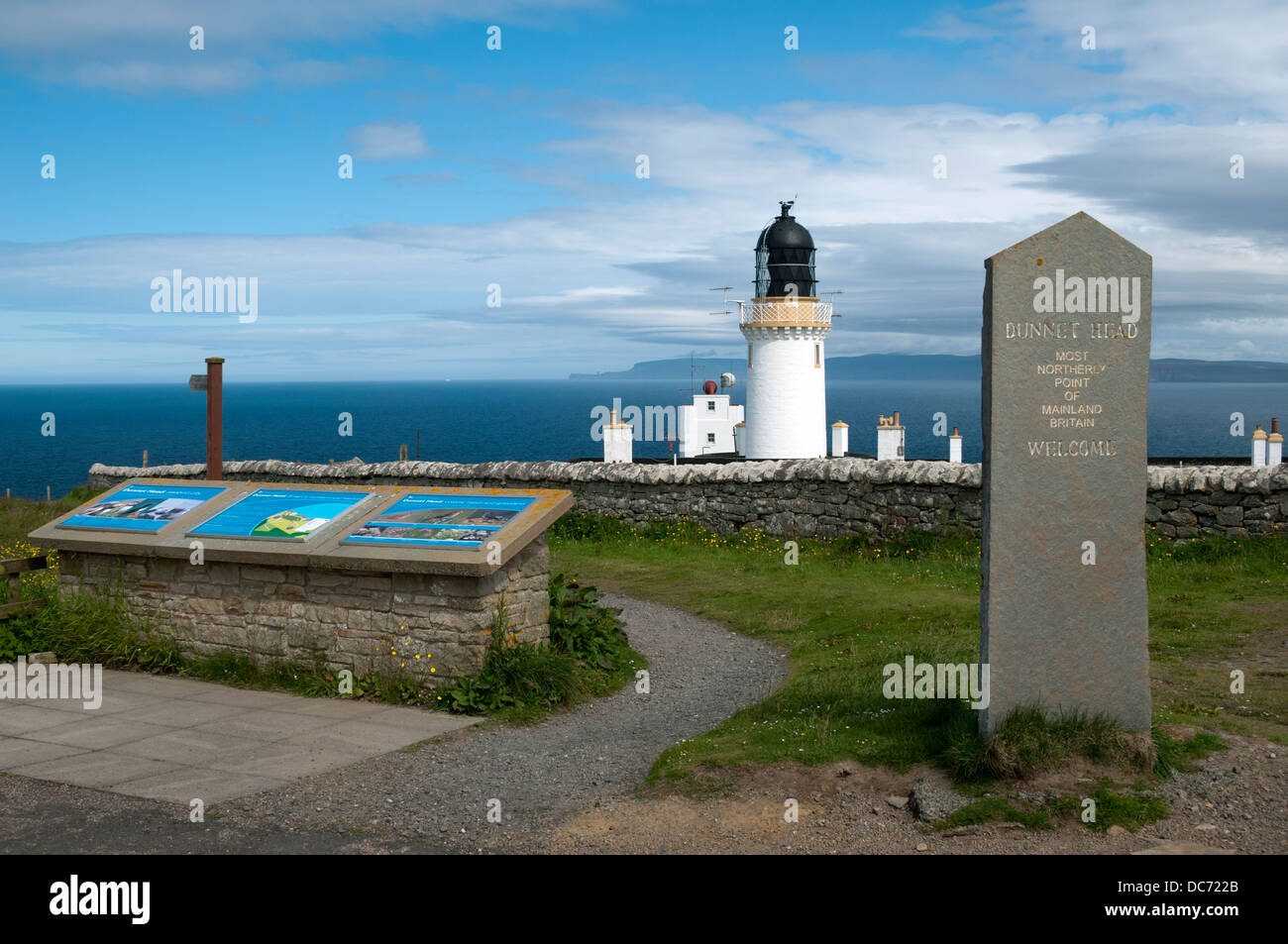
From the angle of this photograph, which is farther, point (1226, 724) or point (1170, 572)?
point (1170, 572)

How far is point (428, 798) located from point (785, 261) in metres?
29.9

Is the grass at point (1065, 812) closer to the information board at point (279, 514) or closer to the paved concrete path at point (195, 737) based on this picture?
the paved concrete path at point (195, 737)

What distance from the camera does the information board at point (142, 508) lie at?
11453mm

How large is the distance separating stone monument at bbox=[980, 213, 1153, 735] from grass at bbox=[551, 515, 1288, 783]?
0.77 metres

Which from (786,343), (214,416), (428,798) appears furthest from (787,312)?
(428,798)

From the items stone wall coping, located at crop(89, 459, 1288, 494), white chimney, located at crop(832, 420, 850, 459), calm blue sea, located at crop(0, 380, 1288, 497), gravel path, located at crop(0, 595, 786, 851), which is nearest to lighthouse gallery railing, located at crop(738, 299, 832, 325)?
white chimney, located at crop(832, 420, 850, 459)

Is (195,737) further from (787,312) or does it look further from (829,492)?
(787,312)

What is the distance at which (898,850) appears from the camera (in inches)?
239

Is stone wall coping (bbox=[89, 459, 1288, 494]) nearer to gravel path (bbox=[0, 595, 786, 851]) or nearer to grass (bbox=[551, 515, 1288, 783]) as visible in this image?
grass (bbox=[551, 515, 1288, 783])

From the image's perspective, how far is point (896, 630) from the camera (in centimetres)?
1160

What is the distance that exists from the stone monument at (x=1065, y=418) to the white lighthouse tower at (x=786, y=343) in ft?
93.0
